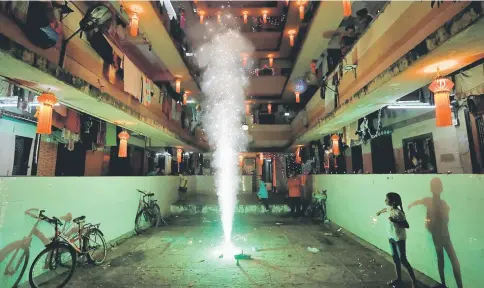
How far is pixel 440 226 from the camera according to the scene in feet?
17.0

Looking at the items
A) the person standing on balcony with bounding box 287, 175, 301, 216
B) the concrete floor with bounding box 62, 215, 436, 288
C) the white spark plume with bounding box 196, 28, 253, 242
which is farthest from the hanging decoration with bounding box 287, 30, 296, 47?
the concrete floor with bounding box 62, 215, 436, 288

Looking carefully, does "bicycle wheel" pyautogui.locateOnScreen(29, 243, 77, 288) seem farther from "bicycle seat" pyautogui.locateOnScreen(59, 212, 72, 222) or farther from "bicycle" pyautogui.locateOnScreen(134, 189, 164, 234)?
"bicycle" pyautogui.locateOnScreen(134, 189, 164, 234)

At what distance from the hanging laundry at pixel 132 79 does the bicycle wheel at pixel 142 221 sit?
544cm

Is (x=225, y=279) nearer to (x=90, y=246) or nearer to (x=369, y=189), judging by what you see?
(x=90, y=246)

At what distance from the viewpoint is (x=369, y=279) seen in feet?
18.9

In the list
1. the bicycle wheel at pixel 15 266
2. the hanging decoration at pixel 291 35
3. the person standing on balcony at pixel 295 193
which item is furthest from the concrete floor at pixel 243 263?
the hanging decoration at pixel 291 35

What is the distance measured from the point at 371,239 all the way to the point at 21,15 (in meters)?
11.8

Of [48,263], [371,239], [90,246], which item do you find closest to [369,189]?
[371,239]

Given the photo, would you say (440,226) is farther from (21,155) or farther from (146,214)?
(21,155)

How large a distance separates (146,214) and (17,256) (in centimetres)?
608

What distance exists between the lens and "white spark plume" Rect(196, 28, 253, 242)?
18.6 metres

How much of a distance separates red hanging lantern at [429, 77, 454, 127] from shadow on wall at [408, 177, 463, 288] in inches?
55.3

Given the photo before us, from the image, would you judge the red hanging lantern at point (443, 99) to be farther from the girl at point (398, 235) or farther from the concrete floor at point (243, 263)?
the concrete floor at point (243, 263)

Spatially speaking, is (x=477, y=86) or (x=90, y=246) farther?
(x=90, y=246)
